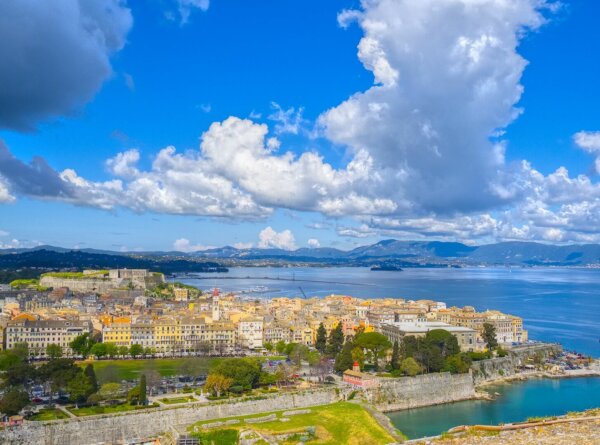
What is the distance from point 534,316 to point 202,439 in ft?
186

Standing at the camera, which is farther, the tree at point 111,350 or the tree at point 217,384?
the tree at point 111,350

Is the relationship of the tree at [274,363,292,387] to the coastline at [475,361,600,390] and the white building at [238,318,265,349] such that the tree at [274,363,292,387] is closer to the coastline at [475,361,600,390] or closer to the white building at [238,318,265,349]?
the white building at [238,318,265,349]

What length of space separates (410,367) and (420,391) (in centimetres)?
138

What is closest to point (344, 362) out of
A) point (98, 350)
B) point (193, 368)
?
point (193, 368)

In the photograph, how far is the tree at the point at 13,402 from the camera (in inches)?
880

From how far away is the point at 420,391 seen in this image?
31.6 meters

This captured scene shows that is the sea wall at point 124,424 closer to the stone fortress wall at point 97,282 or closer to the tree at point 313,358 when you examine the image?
the tree at point 313,358

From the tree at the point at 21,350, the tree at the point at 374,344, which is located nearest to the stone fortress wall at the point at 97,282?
the tree at the point at 21,350

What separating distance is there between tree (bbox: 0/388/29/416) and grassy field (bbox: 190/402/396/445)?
22.3 feet

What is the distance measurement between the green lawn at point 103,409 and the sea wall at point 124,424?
1036mm

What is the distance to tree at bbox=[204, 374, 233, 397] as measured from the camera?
27062 mm

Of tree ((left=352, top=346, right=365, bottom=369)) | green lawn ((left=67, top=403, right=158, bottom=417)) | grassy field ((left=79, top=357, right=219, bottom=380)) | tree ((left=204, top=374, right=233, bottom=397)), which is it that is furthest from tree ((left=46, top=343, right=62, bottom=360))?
tree ((left=352, top=346, right=365, bottom=369))

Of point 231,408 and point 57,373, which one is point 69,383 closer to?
point 57,373

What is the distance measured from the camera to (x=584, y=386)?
35500 mm
